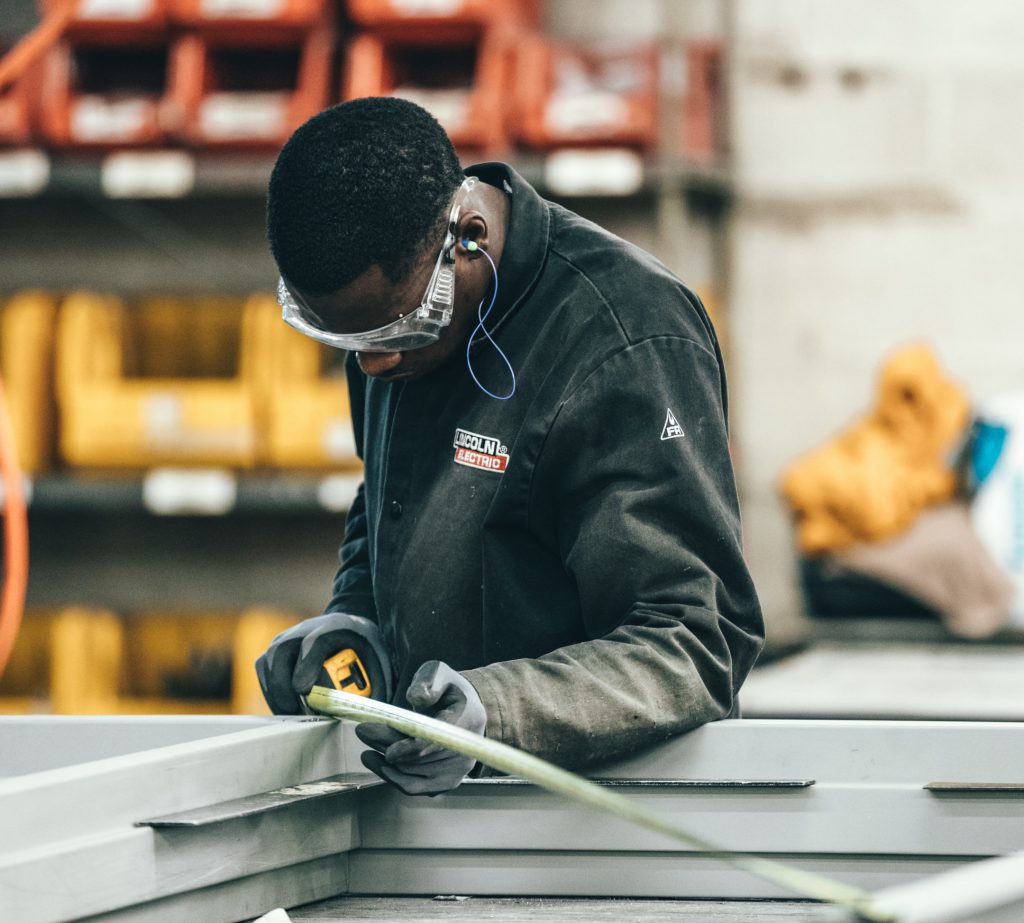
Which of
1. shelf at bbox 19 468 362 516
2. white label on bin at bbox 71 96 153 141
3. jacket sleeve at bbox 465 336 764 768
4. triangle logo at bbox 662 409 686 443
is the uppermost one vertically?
white label on bin at bbox 71 96 153 141

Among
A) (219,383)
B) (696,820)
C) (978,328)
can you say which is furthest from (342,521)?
(696,820)

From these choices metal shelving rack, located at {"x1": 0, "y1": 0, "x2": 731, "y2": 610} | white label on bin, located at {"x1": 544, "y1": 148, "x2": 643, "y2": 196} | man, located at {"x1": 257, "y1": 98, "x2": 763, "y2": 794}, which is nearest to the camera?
man, located at {"x1": 257, "y1": 98, "x2": 763, "y2": 794}

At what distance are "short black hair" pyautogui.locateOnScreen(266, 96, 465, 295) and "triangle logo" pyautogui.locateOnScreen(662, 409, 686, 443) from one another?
293 mm

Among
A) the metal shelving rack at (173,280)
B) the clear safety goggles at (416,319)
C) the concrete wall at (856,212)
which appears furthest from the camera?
the metal shelving rack at (173,280)

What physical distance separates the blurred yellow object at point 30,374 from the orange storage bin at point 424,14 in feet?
4.00

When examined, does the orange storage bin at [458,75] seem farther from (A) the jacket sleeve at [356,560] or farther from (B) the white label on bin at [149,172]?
(A) the jacket sleeve at [356,560]

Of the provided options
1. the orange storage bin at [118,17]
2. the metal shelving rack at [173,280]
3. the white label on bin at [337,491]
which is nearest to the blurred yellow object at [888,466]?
the metal shelving rack at [173,280]

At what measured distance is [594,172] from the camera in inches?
147

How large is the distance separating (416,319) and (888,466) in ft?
9.28

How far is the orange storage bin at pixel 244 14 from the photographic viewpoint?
3842 millimetres

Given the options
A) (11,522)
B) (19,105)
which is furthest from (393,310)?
(19,105)

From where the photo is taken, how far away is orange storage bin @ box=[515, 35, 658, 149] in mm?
3744

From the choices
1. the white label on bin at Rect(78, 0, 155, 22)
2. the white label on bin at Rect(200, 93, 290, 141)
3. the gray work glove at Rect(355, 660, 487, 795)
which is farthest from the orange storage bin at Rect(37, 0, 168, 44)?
the gray work glove at Rect(355, 660, 487, 795)

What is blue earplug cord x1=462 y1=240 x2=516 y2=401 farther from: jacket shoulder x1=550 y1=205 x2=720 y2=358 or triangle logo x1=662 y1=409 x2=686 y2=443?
triangle logo x1=662 y1=409 x2=686 y2=443
